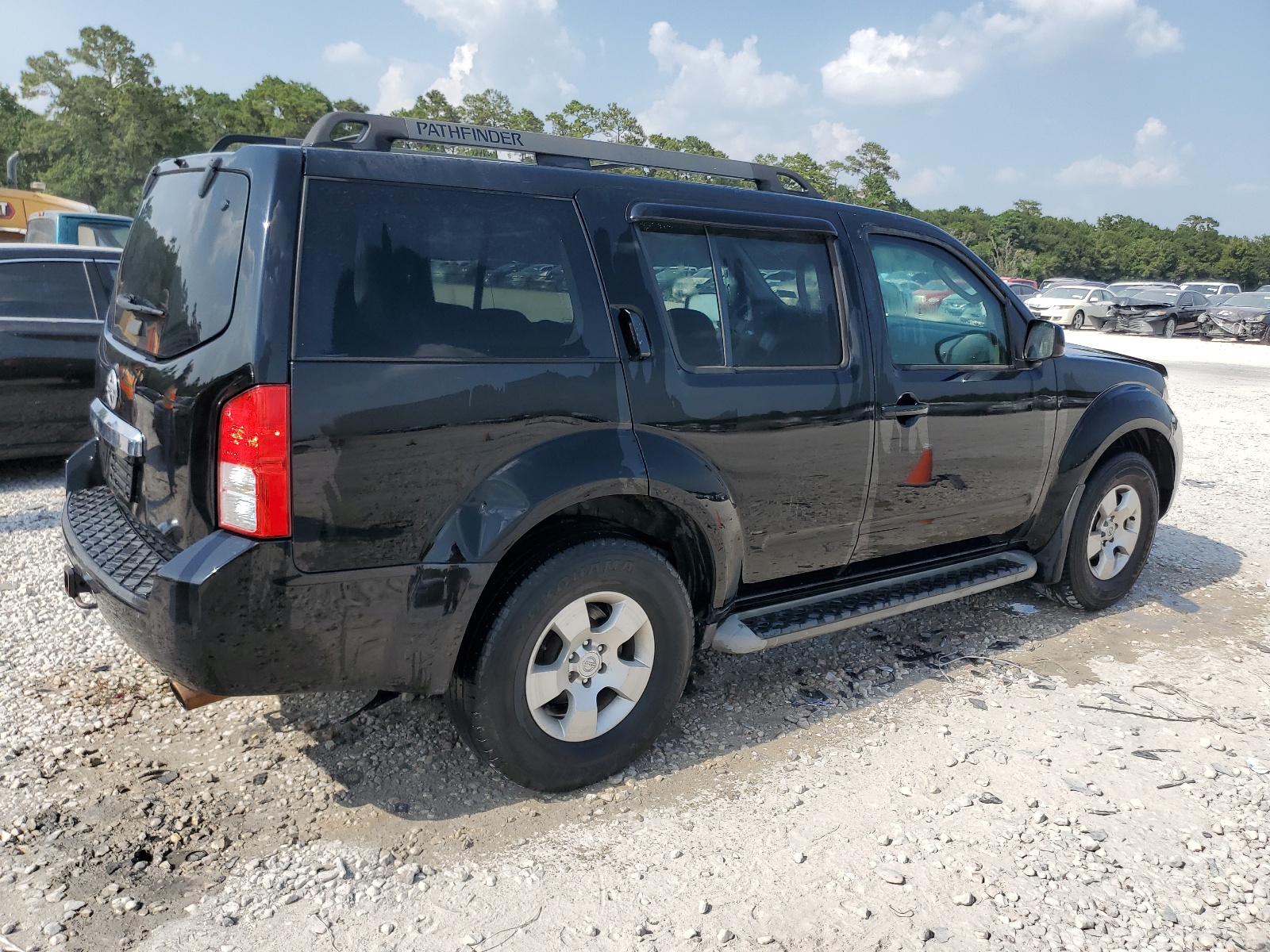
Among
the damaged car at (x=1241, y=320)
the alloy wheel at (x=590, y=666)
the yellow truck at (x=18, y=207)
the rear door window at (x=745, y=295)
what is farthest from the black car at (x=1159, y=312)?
the alloy wheel at (x=590, y=666)

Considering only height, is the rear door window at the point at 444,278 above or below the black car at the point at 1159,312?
below

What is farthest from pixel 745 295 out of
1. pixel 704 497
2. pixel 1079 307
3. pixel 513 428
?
pixel 1079 307

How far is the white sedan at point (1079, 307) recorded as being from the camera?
29234 millimetres

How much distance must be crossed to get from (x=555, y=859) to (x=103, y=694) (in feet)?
6.84

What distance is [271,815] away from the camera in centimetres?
304

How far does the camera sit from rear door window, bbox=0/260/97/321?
6891mm

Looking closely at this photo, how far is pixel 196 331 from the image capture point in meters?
2.77

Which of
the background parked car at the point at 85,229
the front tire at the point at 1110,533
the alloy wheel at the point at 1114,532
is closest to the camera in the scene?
the front tire at the point at 1110,533

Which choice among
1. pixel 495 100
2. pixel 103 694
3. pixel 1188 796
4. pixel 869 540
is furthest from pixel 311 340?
pixel 495 100

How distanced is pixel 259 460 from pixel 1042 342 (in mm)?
3511

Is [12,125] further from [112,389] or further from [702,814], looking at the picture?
[702,814]

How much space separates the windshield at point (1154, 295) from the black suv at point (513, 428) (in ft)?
93.0

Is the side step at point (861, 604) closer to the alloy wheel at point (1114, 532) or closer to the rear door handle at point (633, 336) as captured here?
the alloy wheel at point (1114, 532)

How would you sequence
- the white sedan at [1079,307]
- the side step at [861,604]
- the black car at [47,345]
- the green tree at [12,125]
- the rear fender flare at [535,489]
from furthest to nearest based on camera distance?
the green tree at [12,125], the white sedan at [1079,307], the black car at [47,345], the side step at [861,604], the rear fender flare at [535,489]
